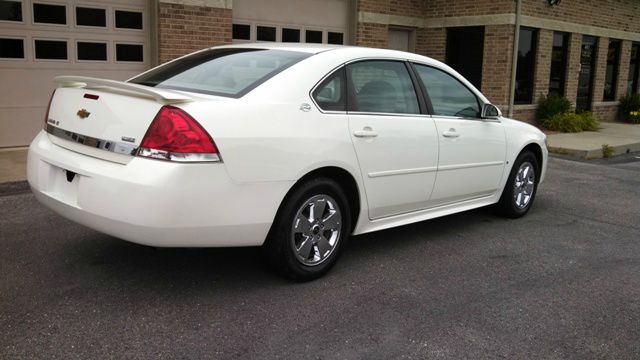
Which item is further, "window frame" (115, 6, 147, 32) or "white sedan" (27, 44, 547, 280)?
"window frame" (115, 6, 147, 32)

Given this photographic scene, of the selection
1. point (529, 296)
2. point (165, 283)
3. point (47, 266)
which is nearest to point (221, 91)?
point (165, 283)

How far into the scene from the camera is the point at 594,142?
13.0 metres

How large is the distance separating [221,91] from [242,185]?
0.75 metres

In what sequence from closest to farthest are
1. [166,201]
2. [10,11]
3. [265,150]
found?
[166,201], [265,150], [10,11]

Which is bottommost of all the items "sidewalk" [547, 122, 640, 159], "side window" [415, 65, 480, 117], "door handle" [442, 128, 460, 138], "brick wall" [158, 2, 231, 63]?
"sidewalk" [547, 122, 640, 159]

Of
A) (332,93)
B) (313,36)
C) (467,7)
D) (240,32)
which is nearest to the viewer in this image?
(332,93)

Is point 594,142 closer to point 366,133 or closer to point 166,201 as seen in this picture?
point 366,133

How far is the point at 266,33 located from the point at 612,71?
11.3 m

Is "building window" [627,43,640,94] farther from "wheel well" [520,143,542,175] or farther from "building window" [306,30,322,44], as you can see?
"wheel well" [520,143,542,175]

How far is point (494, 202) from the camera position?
20.3ft

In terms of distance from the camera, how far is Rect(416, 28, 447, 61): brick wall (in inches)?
603

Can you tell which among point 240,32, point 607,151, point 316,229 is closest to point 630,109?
point 607,151

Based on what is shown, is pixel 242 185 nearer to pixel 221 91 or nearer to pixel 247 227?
pixel 247 227

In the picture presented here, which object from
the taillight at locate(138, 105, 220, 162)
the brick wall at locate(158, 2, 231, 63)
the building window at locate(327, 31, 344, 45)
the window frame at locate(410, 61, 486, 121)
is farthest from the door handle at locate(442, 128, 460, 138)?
the building window at locate(327, 31, 344, 45)
